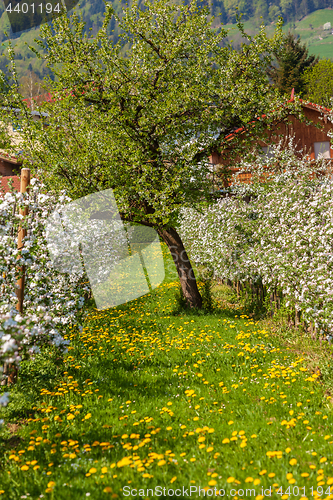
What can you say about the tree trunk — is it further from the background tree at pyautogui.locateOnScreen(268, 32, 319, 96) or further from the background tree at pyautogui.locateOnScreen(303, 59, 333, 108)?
the background tree at pyautogui.locateOnScreen(303, 59, 333, 108)

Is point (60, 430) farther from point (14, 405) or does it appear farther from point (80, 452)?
point (14, 405)

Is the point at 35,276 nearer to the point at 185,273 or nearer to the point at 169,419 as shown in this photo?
the point at 169,419

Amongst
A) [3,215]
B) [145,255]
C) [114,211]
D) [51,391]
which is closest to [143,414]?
[51,391]

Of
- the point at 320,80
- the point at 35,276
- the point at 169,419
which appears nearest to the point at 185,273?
the point at 35,276

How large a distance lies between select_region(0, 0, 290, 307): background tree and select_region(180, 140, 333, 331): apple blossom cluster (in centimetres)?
155

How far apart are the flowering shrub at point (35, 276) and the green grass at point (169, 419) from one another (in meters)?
0.92

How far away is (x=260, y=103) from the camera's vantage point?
9.77 metres

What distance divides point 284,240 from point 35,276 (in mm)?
5051

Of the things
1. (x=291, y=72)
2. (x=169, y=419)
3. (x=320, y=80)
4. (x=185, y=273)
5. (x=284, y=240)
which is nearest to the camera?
(x=169, y=419)

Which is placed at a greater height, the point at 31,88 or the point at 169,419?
the point at 31,88

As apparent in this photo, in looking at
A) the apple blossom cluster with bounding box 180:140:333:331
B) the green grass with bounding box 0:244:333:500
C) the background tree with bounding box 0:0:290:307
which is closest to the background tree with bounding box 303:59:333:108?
the apple blossom cluster with bounding box 180:140:333:331

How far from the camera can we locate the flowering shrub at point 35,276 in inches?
198

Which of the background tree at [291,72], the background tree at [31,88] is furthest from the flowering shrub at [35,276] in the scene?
the background tree at [291,72]

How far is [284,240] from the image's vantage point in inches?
307
